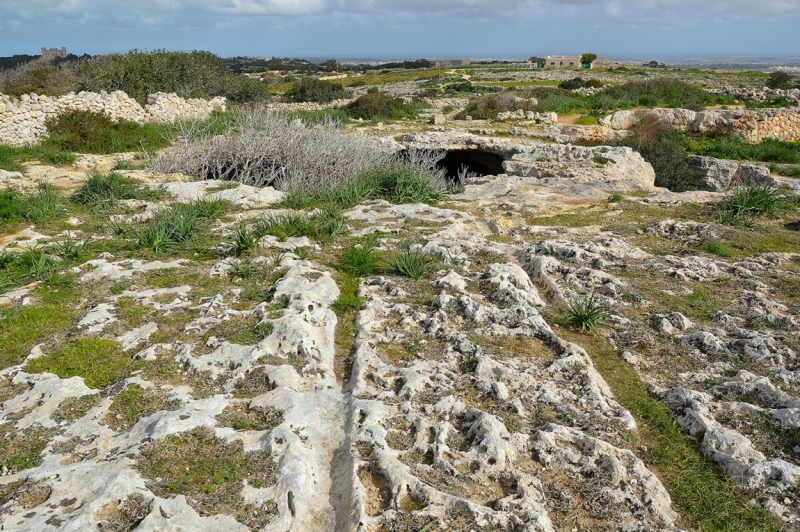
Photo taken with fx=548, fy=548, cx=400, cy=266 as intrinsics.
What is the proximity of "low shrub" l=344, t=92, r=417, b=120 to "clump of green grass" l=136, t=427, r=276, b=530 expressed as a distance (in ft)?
63.1

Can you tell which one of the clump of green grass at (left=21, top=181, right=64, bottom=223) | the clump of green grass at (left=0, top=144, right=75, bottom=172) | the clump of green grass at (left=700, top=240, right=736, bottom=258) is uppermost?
the clump of green grass at (left=0, top=144, right=75, bottom=172)

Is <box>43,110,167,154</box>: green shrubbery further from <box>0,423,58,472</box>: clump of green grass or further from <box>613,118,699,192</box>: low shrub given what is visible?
<box>613,118,699,192</box>: low shrub

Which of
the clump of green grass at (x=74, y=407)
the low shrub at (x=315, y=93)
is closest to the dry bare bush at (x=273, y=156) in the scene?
the clump of green grass at (x=74, y=407)

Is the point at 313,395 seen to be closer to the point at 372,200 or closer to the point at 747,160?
the point at 372,200

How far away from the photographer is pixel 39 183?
9305 millimetres

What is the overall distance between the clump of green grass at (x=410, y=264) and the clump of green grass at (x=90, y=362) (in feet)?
9.44

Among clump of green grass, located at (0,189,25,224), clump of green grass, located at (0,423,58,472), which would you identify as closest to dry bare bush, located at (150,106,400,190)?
clump of green grass, located at (0,189,25,224)

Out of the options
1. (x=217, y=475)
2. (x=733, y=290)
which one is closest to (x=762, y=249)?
(x=733, y=290)

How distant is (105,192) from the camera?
8.82 meters

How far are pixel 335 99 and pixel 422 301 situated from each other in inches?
A: 1145

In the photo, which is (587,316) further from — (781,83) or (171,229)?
(781,83)

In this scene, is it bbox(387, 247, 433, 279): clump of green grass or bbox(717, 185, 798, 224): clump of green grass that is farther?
bbox(717, 185, 798, 224): clump of green grass

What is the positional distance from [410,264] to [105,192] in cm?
564

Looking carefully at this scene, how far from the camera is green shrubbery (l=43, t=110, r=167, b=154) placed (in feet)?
46.4
